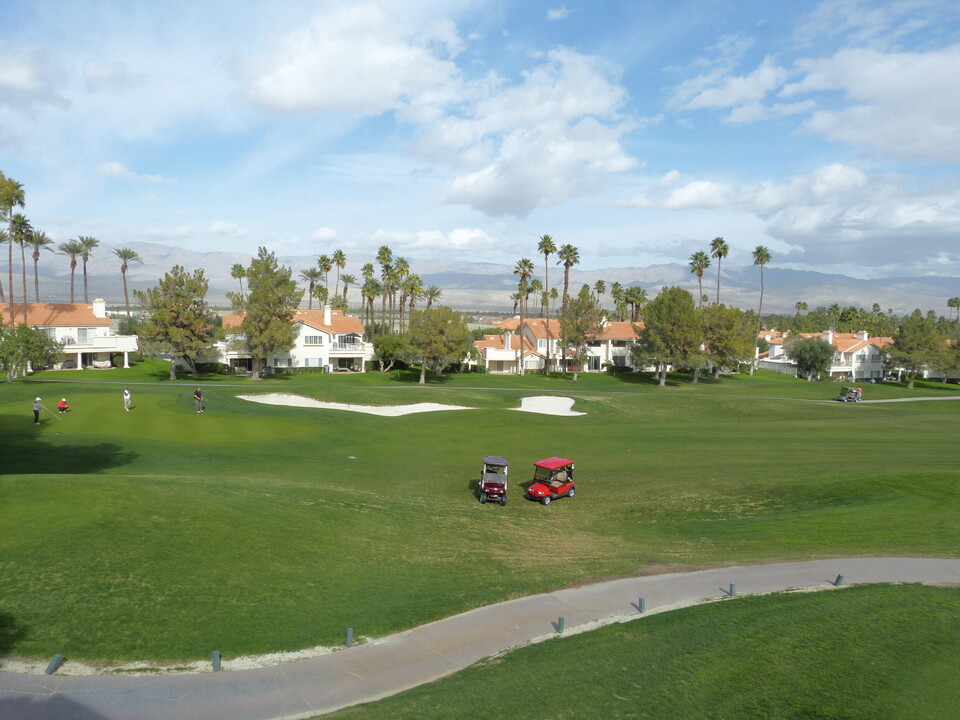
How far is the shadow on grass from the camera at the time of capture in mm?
30547

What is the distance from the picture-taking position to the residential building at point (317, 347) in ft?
311

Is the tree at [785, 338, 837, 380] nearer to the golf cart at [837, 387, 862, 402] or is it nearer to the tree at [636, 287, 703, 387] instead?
the tree at [636, 287, 703, 387]

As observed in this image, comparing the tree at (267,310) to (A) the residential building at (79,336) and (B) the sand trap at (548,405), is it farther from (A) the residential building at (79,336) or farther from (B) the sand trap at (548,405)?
(B) the sand trap at (548,405)

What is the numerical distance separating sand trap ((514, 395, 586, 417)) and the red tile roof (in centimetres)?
6526

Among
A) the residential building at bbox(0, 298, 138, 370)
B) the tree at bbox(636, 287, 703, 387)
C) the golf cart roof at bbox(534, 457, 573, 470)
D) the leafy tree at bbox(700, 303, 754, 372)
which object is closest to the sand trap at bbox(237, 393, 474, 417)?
the golf cart roof at bbox(534, 457, 573, 470)

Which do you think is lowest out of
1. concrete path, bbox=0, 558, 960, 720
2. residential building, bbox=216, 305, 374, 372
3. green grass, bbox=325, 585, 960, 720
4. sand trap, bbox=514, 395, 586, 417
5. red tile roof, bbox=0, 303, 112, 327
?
sand trap, bbox=514, 395, 586, 417

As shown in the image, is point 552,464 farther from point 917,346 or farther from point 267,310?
point 917,346

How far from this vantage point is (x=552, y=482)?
30844 mm

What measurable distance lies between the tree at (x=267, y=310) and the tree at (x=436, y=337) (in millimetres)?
15772

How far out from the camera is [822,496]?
29.2 m

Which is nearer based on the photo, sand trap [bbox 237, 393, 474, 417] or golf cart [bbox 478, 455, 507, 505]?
golf cart [bbox 478, 455, 507, 505]

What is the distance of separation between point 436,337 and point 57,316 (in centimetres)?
5381

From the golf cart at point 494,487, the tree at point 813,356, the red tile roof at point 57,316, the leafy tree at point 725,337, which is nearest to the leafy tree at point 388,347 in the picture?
the red tile roof at point 57,316

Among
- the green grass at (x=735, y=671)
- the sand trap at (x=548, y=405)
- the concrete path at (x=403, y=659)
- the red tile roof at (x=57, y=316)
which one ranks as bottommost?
the sand trap at (x=548, y=405)
